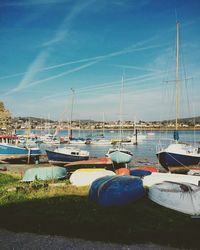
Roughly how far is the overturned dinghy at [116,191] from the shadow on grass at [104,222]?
1.06 feet

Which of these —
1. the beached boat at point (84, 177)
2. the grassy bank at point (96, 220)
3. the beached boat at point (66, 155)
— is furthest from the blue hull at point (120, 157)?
the grassy bank at point (96, 220)

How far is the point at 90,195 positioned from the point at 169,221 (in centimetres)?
440

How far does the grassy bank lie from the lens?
918 centimetres

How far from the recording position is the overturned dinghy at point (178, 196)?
11.6m

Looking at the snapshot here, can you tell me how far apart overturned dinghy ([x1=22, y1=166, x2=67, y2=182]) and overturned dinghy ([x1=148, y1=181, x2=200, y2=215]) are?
340 inches

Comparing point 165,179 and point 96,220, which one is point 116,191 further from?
point 165,179

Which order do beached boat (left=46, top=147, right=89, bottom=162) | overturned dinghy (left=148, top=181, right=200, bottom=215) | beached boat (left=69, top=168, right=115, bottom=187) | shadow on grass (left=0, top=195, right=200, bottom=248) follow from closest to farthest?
1. shadow on grass (left=0, top=195, right=200, bottom=248)
2. overturned dinghy (left=148, top=181, right=200, bottom=215)
3. beached boat (left=69, top=168, right=115, bottom=187)
4. beached boat (left=46, top=147, right=89, bottom=162)

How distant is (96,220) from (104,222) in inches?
15.0

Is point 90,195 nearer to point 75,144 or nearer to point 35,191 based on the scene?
point 35,191

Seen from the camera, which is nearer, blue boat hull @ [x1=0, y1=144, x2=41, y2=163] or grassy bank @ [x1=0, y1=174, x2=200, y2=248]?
grassy bank @ [x1=0, y1=174, x2=200, y2=248]

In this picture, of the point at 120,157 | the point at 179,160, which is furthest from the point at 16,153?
the point at 179,160

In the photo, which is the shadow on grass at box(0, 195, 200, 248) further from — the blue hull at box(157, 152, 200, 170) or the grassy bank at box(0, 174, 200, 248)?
the blue hull at box(157, 152, 200, 170)

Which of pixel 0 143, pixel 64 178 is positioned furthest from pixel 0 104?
pixel 64 178

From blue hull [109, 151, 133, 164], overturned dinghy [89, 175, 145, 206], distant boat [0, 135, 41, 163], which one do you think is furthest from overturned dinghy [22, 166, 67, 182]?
distant boat [0, 135, 41, 163]
